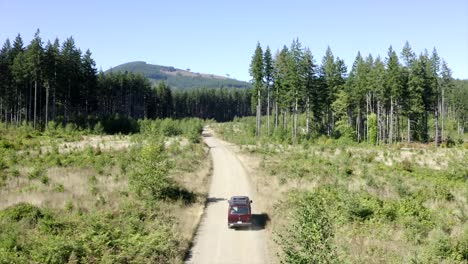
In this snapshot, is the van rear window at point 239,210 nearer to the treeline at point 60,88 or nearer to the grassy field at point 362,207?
the grassy field at point 362,207

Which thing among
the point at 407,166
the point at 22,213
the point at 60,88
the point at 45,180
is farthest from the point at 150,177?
the point at 60,88

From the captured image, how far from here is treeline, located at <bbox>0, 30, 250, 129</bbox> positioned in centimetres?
7462

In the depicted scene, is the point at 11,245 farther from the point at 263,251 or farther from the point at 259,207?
the point at 259,207

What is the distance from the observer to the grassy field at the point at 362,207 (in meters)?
13.1

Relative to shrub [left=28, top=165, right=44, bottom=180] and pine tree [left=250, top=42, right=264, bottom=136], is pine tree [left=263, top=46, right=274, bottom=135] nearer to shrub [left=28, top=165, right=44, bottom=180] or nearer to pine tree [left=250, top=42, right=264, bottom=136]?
pine tree [left=250, top=42, right=264, bottom=136]

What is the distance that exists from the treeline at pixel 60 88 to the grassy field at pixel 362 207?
46639 mm

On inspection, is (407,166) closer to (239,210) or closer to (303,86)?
(239,210)

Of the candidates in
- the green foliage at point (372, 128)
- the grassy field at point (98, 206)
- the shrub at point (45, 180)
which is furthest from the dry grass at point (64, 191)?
the green foliage at point (372, 128)

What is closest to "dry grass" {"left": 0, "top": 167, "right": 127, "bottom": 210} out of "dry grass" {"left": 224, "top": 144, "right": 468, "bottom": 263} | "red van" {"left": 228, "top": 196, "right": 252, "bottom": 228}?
"red van" {"left": 228, "top": 196, "right": 252, "bottom": 228}

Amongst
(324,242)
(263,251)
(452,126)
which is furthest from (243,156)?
(452,126)

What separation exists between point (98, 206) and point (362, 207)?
16.3 metres

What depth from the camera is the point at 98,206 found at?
2475 centimetres

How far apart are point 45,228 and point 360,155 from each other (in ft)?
138

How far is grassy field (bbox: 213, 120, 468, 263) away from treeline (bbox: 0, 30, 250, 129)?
4664 cm
